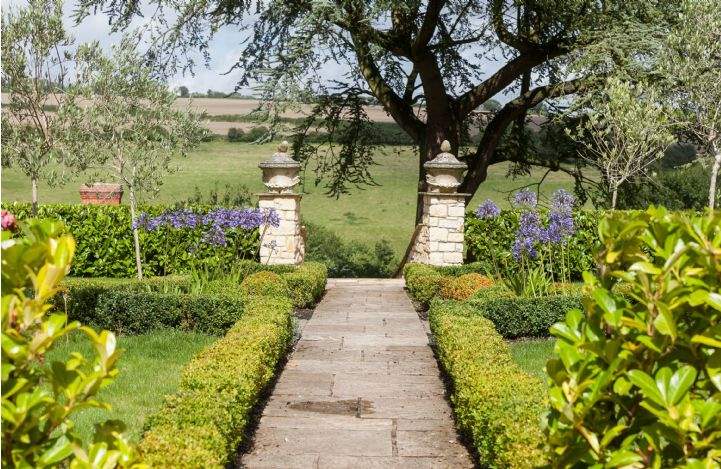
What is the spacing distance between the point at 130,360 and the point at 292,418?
2.50 m

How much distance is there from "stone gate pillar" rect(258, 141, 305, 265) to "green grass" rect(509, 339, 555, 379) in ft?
21.4

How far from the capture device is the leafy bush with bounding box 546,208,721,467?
2467mm

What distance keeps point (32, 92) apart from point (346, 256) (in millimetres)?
12373

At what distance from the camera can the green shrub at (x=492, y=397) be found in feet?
13.7

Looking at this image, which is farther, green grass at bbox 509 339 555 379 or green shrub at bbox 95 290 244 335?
green shrub at bbox 95 290 244 335

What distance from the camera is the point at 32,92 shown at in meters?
11.2

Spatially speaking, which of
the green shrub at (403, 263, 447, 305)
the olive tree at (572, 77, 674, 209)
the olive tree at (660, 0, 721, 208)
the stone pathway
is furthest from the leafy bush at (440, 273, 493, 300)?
the olive tree at (572, 77, 674, 209)

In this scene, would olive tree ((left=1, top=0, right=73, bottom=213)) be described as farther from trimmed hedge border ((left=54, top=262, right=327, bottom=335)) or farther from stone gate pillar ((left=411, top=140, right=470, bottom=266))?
stone gate pillar ((left=411, top=140, right=470, bottom=266))

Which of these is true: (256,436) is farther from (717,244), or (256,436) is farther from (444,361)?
(717,244)

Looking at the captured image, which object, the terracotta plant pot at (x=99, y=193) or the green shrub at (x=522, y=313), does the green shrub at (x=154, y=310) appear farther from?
the terracotta plant pot at (x=99, y=193)

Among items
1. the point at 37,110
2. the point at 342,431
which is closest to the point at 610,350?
the point at 342,431

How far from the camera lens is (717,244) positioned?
103 inches

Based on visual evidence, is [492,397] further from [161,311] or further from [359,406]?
[161,311]

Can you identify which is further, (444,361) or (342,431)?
(444,361)
